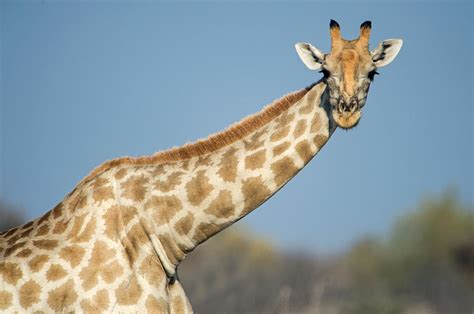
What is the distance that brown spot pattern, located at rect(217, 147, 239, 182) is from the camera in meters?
9.33

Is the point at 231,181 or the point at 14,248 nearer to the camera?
the point at 231,181

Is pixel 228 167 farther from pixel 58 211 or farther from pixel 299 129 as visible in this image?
pixel 58 211

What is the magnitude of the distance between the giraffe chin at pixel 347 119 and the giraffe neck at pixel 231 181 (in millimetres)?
493

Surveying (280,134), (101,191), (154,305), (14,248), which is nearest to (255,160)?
(280,134)

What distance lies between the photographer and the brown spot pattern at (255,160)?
30.5ft

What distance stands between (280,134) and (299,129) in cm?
20

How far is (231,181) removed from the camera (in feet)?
30.5

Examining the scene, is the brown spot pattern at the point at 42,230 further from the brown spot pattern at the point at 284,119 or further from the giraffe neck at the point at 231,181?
the brown spot pattern at the point at 284,119

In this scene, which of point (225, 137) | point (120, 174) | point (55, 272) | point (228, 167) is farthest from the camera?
point (225, 137)

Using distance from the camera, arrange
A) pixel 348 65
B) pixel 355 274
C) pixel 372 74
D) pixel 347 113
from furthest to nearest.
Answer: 1. pixel 355 274
2. pixel 372 74
3. pixel 348 65
4. pixel 347 113

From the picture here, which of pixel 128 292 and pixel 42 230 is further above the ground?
pixel 42 230

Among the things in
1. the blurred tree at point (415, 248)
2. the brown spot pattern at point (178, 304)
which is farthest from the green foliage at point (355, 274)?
the brown spot pattern at point (178, 304)

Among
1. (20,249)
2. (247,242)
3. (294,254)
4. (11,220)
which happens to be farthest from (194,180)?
(247,242)

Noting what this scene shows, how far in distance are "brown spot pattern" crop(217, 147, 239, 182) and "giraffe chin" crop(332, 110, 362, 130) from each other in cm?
119
